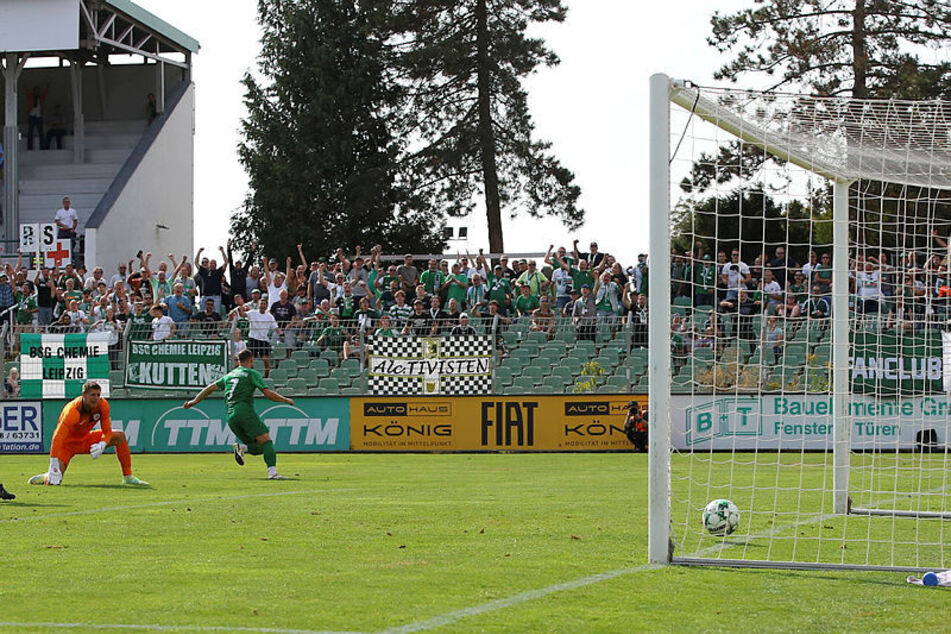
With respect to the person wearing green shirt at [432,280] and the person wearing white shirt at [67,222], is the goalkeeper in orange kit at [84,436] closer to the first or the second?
the person wearing green shirt at [432,280]

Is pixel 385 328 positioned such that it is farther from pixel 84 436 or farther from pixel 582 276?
pixel 84 436

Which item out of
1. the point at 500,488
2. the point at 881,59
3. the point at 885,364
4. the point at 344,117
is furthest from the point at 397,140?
the point at 500,488

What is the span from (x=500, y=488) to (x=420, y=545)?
592 cm

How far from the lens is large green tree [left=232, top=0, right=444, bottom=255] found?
4506cm

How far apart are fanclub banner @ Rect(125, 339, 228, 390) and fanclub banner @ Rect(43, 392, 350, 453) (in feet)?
1.85

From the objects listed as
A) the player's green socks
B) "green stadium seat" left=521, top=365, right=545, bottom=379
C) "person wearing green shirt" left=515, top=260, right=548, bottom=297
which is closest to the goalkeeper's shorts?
the player's green socks

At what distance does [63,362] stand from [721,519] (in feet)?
62.9

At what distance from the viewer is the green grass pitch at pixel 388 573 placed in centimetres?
648

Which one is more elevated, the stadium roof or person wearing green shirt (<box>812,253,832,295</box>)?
the stadium roof

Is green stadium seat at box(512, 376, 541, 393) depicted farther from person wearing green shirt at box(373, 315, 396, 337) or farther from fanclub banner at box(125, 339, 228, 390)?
fanclub banner at box(125, 339, 228, 390)

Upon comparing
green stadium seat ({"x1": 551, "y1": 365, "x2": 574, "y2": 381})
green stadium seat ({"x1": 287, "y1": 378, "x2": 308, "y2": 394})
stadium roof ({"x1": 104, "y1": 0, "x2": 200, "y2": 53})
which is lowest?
green stadium seat ({"x1": 287, "y1": 378, "x2": 308, "y2": 394})

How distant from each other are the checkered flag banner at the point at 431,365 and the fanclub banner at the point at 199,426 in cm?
169

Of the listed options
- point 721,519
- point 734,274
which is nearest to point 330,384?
point 734,274

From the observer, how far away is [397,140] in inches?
1778
